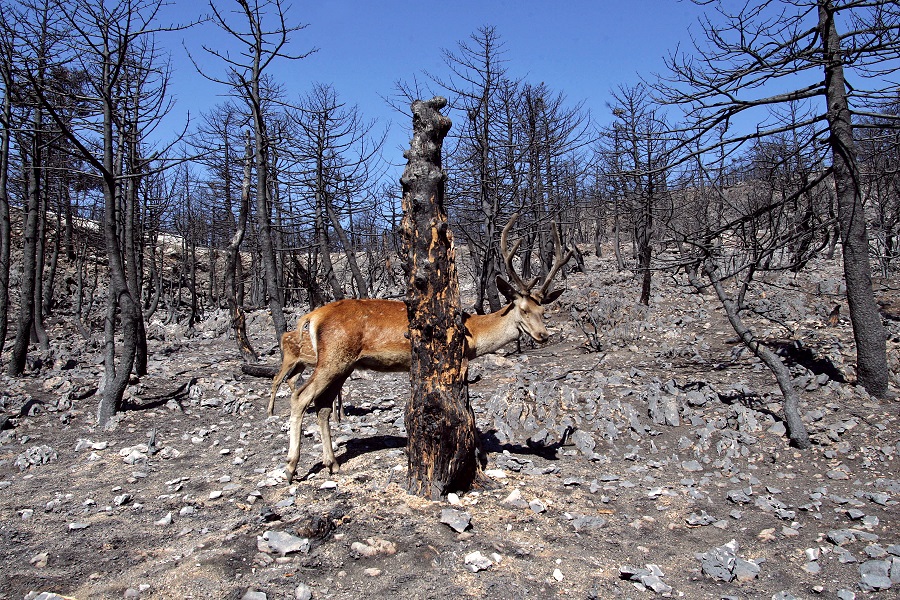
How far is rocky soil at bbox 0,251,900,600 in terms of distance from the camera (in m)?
4.01

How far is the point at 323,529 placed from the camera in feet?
14.6

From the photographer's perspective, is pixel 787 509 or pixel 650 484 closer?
pixel 787 509

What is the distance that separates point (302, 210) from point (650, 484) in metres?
13.1

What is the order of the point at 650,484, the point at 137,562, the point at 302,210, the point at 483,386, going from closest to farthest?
the point at 137,562, the point at 650,484, the point at 483,386, the point at 302,210

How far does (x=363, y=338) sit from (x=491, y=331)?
135 centimetres

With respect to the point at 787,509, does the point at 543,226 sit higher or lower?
higher

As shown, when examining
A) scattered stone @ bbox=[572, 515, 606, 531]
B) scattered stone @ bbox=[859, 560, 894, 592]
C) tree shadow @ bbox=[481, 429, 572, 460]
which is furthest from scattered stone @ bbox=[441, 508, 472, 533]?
scattered stone @ bbox=[859, 560, 894, 592]

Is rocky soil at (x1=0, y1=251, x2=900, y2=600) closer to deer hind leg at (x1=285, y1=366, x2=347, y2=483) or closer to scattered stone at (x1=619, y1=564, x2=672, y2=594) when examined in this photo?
scattered stone at (x1=619, y1=564, x2=672, y2=594)

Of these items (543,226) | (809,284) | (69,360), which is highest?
(543,226)

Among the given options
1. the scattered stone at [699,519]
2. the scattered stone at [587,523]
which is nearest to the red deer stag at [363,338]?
the scattered stone at [587,523]

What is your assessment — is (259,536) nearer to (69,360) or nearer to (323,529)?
(323,529)

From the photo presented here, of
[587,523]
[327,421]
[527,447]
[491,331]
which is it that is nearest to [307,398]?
[327,421]

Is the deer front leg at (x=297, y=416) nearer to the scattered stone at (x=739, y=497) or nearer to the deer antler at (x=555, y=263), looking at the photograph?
the deer antler at (x=555, y=263)

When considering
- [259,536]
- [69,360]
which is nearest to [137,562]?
[259,536]
